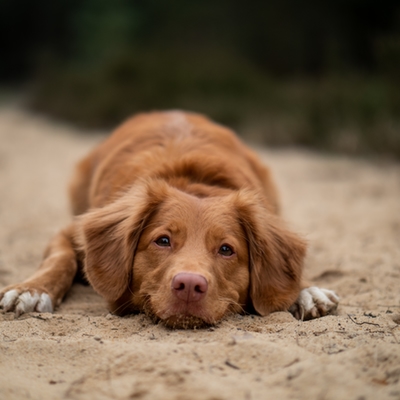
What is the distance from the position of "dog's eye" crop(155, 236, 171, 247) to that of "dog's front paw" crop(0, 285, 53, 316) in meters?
0.81

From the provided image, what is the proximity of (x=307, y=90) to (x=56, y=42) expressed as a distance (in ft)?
79.6

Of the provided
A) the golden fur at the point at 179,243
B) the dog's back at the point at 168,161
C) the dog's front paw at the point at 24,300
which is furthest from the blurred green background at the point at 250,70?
the dog's front paw at the point at 24,300

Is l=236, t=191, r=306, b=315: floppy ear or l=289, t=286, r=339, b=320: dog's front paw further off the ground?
l=236, t=191, r=306, b=315: floppy ear

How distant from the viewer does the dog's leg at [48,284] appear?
3.51 metres

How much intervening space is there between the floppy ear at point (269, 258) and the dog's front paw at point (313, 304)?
11 cm

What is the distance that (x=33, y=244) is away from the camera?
17.2 ft

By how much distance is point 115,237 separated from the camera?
145 inches

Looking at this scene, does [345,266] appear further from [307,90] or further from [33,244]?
[307,90]

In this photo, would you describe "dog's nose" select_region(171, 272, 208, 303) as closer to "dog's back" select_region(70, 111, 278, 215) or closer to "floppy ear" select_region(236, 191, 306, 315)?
"floppy ear" select_region(236, 191, 306, 315)

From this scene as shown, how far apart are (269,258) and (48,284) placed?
57.5 inches

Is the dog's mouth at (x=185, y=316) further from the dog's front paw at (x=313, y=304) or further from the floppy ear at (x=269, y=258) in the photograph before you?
the dog's front paw at (x=313, y=304)

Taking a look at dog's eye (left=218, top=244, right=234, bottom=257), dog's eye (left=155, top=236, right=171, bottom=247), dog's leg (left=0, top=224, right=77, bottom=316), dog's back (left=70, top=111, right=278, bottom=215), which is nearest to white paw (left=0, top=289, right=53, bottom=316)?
dog's leg (left=0, top=224, right=77, bottom=316)

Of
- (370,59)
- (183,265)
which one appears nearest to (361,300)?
(183,265)

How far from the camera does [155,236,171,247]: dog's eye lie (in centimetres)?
346
